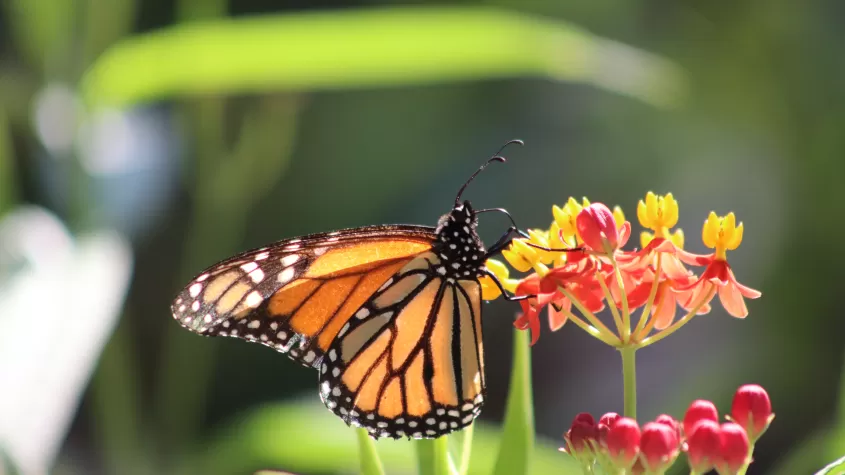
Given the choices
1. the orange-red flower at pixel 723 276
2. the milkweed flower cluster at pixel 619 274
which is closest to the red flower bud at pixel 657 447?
the milkweed flower cluster at pixel 619 274

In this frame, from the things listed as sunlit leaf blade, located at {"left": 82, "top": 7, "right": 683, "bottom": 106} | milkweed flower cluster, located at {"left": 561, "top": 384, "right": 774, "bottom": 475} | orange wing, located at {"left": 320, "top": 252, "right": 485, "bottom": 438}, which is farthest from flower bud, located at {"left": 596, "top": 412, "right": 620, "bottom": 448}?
sunlit leaf blade, located at {"left": 82, "top": 7, "right": 683, "bottom": 106}

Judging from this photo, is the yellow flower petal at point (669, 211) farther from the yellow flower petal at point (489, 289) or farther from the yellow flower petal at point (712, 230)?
the yellow flower petal at point (489, 289)

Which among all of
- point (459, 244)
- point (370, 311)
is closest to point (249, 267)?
point (370, 311)

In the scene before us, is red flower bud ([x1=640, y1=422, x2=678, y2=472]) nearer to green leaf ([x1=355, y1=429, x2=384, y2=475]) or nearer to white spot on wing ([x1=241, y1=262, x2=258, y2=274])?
green leaf ([x1=355, y1=429, x2=384, y2=475])

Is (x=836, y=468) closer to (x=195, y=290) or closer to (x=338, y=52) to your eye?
(x=195, y=290)

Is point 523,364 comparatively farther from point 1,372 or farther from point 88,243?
point 88,243

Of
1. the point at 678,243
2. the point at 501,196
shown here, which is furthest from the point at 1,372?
the point at 501,196
